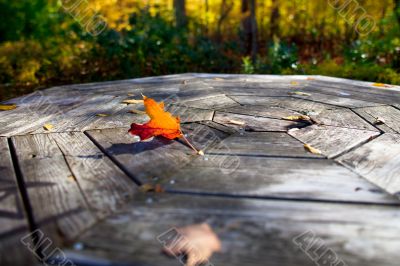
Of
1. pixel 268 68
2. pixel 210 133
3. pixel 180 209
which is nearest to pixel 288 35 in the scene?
pixel 268 68

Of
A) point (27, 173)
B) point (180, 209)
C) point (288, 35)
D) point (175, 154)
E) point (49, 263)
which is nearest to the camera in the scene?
point (49, 263)

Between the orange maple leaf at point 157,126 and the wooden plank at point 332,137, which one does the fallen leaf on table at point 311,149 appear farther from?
the orange maple leaf at point 157,126

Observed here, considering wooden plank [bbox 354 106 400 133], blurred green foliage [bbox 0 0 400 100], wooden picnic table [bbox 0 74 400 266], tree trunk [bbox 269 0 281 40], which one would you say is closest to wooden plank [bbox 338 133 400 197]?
wooden picnic table [bbox 0 74 400 266]

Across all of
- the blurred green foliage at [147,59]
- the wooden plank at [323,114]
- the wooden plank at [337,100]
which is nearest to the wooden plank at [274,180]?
the wooden plank at [323,114]

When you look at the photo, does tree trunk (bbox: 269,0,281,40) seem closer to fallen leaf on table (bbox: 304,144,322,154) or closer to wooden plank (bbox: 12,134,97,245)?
fallen leaf on table (bbox: 304,144,322,154)

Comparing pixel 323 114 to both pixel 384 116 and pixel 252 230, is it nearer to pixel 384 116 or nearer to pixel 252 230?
pixel 384 116

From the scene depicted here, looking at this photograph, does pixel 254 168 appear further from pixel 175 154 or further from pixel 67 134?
pixel 67 134
